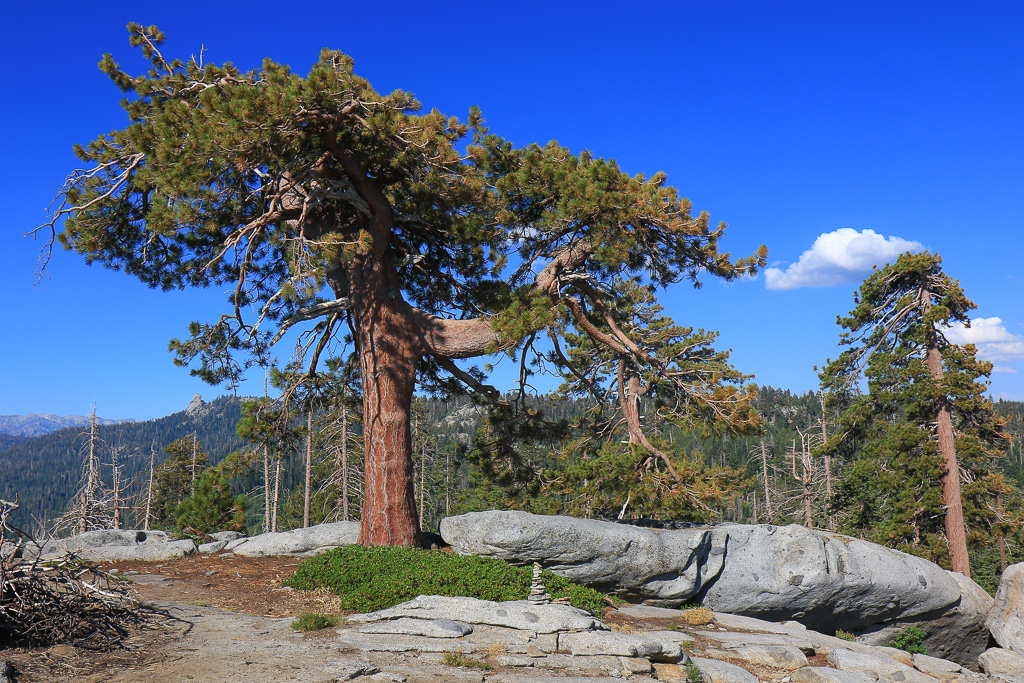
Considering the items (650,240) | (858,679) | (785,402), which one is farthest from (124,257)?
(785,402)

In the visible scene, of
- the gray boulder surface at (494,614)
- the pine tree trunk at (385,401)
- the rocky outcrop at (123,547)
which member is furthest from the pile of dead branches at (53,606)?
the rocky outcrop at (123,547)

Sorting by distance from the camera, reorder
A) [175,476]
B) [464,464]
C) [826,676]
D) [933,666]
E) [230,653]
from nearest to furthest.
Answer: [230,653]
[826,676]
[933,666]
[175,476]
[464,464]

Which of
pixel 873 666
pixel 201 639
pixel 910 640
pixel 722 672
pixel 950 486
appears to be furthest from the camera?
pixel 950 486

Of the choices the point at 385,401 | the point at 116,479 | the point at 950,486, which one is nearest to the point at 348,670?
the point at 385,401

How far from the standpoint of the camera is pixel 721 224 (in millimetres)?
11969

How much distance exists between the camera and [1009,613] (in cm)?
1466

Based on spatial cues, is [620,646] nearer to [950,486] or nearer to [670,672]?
[670,672]

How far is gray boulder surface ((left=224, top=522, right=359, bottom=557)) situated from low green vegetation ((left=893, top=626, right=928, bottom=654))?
1255cm

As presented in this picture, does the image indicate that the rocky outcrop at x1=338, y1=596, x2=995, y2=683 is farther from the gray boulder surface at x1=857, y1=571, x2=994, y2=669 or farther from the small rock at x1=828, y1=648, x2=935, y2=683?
the gray boulder surface at x1=857, y1=571, x2=994, y2=669

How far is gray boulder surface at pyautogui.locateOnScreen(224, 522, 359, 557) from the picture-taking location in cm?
1375

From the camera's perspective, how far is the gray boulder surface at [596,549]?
10594mm

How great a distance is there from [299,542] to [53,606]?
780 cm

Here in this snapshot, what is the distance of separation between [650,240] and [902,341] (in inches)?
589

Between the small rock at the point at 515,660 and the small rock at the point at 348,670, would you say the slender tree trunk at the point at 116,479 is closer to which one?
the small rock at the point at 348,670
